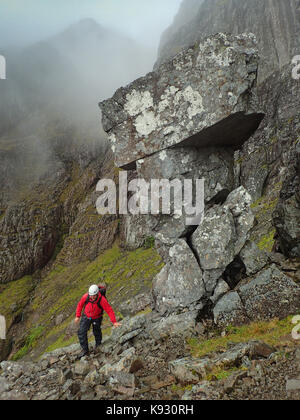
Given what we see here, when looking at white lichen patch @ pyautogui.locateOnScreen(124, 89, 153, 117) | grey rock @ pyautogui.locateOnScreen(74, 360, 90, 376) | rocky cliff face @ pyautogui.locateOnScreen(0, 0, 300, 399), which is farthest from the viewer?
white lichen patch @ pyautogui.locateOnScreen(124, 89, 153, 117)

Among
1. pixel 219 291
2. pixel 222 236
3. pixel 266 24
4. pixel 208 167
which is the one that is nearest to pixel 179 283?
pixel 219 291

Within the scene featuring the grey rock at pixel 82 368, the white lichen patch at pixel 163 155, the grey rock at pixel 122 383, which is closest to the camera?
the grey rock at pixel 122 383

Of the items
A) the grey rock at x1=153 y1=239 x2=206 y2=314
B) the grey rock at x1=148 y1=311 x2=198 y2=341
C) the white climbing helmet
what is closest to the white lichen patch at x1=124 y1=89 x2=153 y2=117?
the grey rock at x1=153 y1=239 x2=206 y2=314

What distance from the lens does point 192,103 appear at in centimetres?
1169

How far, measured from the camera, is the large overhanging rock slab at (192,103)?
11203mm

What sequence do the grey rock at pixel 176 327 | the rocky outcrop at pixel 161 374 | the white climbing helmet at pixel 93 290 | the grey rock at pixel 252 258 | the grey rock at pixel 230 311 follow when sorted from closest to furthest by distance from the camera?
the rocky outcrop at pixel 161 374, the grey rock at pixel 230 311, the grey rock at pixel 176 327, the white climbing helmet at pixel 93 290, the grey rock at pixel 252 258

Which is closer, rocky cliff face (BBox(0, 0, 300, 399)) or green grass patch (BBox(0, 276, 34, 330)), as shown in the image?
rocky cliff face (BBox(0, 0, 300, 399))

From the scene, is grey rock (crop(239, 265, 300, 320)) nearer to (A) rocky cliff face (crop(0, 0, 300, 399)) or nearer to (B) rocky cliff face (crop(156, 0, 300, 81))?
(A) rocky cliff face (crop(0, 0, 300, 399))

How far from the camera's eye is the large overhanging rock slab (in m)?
11.2

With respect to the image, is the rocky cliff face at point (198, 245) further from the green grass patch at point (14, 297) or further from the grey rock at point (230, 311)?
the green grass patch at point (14, 297)

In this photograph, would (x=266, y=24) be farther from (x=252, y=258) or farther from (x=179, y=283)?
(x=179, y=283)

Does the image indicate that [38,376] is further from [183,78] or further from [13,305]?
[13,305]

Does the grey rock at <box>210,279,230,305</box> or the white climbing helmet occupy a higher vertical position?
the white climbing helmet

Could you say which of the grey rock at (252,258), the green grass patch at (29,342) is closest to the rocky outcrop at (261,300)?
the grey rock at (252,258)
